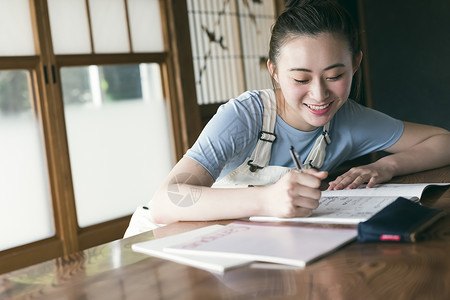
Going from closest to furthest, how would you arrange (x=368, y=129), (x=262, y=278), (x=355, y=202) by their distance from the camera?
(x=262, y=278) → (x=355, y=202) → (x=368, y=129)

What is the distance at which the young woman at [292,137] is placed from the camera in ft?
4.25

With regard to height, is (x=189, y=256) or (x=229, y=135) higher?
(x=229, y=135)

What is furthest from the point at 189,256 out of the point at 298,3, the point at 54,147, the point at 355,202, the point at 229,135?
the point at 54,147

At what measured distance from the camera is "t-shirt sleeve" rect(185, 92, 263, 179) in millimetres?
1549

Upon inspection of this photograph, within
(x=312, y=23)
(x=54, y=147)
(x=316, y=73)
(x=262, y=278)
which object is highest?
(x=312, y=23)

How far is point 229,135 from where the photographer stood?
5.28 ft

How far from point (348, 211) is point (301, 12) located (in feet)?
2.42

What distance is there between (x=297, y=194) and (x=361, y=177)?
0.49 metres

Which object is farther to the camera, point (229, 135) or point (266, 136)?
point (266, 136)

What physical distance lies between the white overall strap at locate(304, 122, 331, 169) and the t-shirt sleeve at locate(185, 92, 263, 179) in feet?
0.74

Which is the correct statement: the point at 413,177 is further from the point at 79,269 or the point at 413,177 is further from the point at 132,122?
the point at 132,122

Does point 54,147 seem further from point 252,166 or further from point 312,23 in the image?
point 312,23

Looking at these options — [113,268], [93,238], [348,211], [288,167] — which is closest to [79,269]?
[113,268]

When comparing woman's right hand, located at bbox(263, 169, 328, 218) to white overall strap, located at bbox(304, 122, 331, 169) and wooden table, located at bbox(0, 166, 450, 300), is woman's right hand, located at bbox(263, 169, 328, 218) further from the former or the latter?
white overall strap, located at bbox(304, 122, 331, 169)
